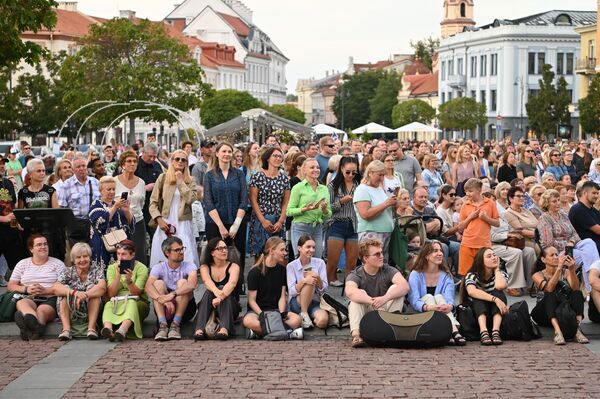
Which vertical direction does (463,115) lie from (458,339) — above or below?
above

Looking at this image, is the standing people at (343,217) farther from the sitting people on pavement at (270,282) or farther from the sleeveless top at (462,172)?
the sleeveless top at (462,172)

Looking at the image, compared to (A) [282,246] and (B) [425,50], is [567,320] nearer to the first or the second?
(A) [282,246]

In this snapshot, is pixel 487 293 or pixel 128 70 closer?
pixel 487 293

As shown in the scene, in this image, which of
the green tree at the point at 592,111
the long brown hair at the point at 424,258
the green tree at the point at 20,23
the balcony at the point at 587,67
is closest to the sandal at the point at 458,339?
the long brown hair at the point at 424,258

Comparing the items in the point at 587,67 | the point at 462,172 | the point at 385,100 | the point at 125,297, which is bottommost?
the point at 125,297

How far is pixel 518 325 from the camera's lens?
42.4 feet

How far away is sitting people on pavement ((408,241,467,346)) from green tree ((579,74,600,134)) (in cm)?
5813

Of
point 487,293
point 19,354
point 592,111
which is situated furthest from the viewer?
point 592,111

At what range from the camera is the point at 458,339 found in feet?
41.7

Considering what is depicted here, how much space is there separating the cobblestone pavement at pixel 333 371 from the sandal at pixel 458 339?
4.2 inches

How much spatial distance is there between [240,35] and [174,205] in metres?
151

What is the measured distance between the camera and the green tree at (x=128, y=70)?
7238 centimetres

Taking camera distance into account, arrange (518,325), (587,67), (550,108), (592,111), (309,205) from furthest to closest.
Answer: (587,67) → (550,108) → (592,111) → (309,205) → (518,325)

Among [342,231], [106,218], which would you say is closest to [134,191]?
[106,218]
